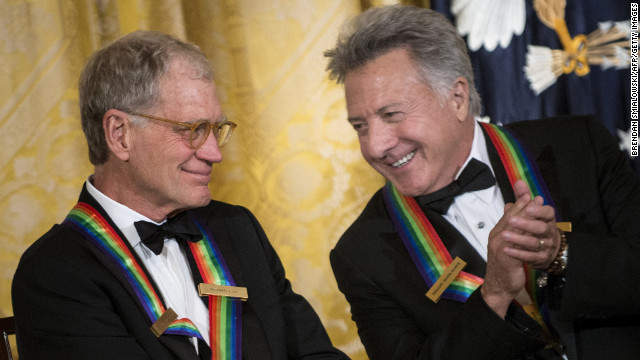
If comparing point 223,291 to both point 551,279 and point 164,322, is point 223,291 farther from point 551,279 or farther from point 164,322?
point 551,279

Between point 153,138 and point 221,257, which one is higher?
point 153,138

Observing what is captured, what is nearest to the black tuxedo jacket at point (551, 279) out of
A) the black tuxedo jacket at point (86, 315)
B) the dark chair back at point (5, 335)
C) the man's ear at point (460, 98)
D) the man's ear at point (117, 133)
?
the man's ear at point (460, 98)

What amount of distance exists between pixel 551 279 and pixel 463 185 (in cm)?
42

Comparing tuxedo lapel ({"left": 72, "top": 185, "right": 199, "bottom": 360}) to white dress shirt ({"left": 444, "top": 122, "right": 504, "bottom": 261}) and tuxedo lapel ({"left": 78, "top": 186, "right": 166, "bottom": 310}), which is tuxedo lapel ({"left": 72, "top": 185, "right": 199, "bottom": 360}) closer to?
tuxedo lapel ({"left": 78, "top": 186, "right": 166, "bottom": 310})

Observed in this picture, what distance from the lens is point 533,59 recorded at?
3.35 m

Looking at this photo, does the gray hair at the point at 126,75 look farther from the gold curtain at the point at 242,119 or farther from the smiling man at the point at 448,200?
the gold curtain at the point at 242,119

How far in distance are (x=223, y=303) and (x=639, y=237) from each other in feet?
4.54

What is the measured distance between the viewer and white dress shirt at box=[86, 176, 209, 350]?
218cm

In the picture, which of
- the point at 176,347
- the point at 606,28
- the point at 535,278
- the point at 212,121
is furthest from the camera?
the point at 606,28

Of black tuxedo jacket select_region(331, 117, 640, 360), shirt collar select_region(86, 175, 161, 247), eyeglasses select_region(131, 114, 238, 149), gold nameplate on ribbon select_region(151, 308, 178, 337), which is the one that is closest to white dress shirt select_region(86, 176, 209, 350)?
shirt collar select_region(86, 175, 161, 247)

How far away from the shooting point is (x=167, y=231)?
2.23 meters

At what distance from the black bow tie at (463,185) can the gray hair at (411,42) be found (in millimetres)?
253

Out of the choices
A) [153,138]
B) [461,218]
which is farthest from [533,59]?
[153,138]

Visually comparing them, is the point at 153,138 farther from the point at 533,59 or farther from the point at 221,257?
the point at 533,59
